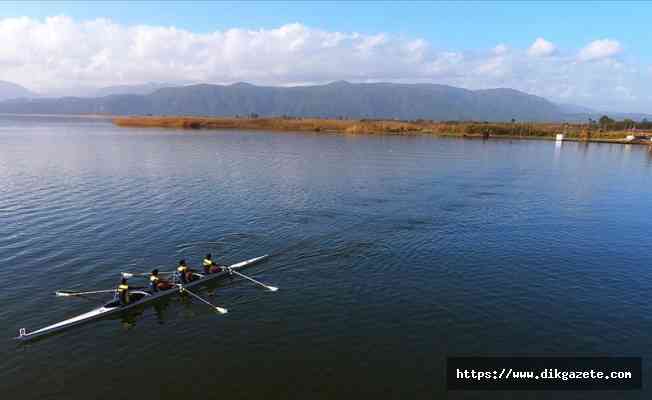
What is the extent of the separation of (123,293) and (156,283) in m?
2.44

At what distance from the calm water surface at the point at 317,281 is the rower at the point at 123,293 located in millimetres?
1143

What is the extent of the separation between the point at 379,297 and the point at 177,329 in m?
14.4

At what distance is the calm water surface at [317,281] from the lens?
23.3 meters

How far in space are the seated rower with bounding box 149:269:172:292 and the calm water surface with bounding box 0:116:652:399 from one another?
1248 mm

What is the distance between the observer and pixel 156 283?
3050 cm

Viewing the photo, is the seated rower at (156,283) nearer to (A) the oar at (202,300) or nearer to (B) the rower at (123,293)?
(A) the oar at (202,300)

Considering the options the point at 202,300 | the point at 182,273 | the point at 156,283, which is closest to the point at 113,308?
the point at 156,283

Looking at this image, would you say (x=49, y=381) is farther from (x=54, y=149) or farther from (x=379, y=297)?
(x=54, y=149)

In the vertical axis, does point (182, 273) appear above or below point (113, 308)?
above

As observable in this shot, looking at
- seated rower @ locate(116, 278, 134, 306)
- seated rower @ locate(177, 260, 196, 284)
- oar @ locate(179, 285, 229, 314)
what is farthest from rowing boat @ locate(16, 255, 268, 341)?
seated rower @ locate(177, 260, 196, 284)

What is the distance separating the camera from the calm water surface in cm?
2327

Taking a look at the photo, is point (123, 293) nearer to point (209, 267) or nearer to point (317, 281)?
point (209, 267)

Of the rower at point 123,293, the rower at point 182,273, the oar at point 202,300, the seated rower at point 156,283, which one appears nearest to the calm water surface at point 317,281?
the oar at point 202,300

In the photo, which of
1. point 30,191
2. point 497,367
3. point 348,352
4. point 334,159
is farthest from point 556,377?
point 334,159
